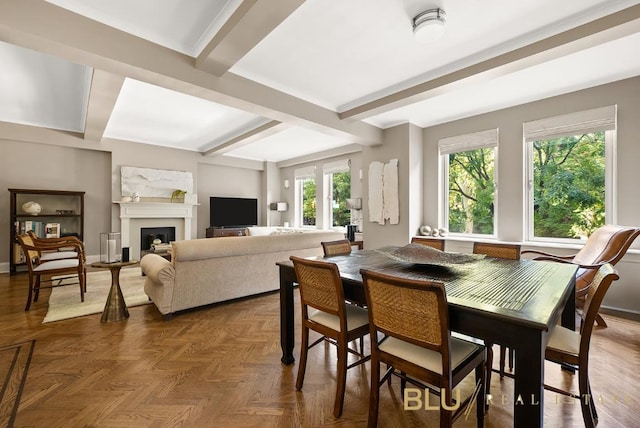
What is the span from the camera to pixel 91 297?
358cm

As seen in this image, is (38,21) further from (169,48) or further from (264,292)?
(264,292)

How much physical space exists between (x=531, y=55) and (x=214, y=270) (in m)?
3.66

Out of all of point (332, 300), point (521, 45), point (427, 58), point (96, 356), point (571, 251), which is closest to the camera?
point (332, 300)

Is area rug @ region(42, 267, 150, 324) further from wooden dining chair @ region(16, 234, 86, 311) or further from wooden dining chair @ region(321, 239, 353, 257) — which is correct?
wooden dining chair @ region(321, 239, 353, 257)

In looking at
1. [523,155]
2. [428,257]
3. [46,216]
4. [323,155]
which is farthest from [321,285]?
[46,216]

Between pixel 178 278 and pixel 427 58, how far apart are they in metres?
3.33

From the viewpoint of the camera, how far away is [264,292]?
3744mm

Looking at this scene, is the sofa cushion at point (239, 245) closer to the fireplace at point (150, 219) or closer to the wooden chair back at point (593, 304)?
the wooden chair back at point (593, 304)

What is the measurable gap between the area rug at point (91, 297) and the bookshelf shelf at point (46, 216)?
1.41 m

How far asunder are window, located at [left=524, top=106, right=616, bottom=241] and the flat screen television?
6.25m

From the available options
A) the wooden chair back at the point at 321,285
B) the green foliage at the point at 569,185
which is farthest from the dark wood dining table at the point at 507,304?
the green foliage at the point at 569,185

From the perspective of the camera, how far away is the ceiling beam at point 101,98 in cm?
292

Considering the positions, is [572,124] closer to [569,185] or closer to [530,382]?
[569,185]

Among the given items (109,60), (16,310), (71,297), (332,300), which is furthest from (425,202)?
(16,310)
